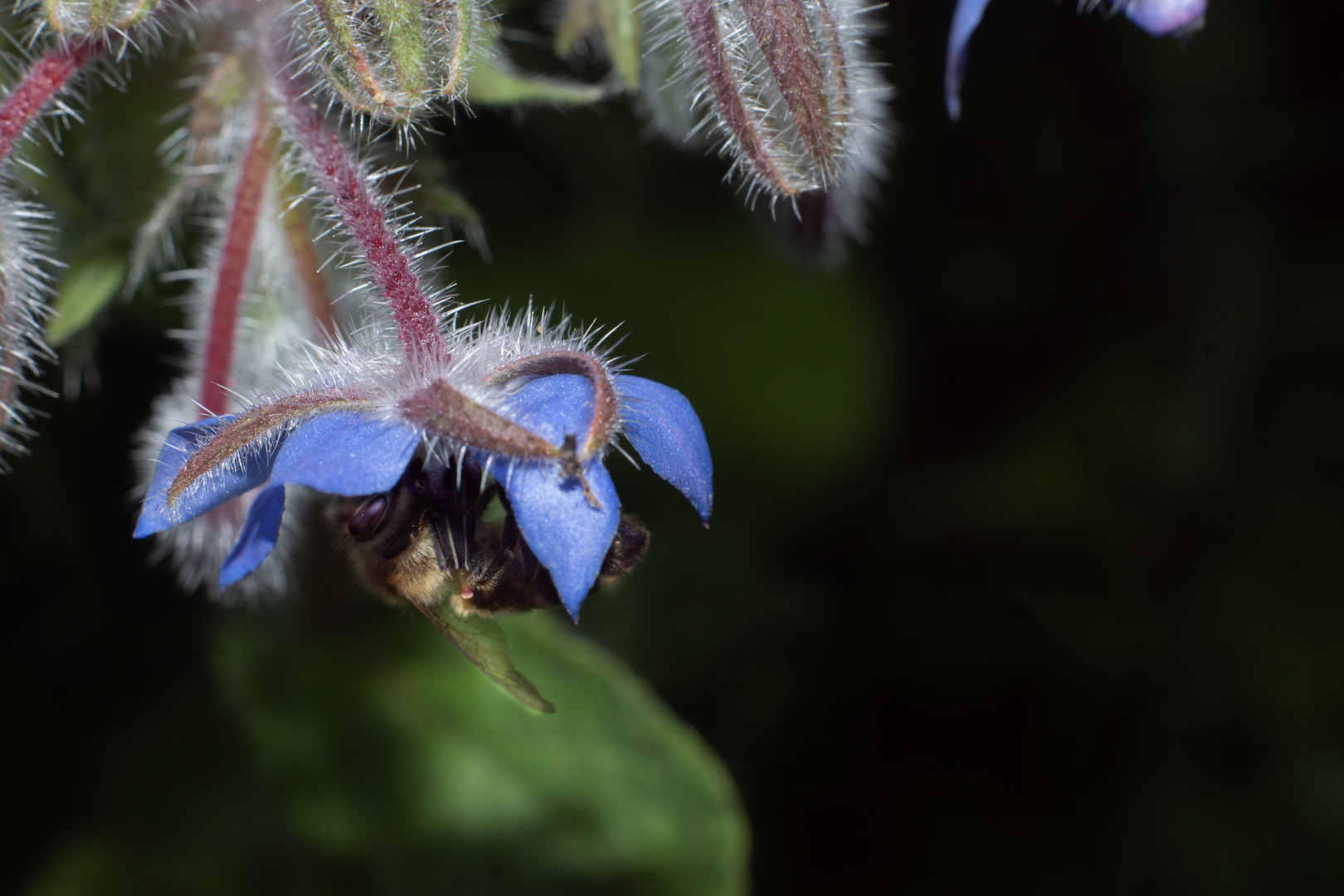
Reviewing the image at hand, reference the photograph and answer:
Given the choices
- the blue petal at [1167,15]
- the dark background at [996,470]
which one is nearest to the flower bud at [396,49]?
the blue petal at [1167,15]

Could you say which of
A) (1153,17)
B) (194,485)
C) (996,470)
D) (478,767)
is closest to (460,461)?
(194,485)

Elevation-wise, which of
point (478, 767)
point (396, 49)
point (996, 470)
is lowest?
point (996, 470)

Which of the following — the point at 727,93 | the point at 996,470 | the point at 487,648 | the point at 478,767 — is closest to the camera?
the point at 487,648

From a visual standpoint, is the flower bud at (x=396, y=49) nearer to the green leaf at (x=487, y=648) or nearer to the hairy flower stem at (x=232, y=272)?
the hairy flower stem at (x=232, y=272)

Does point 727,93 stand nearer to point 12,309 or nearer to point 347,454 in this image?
point 347,454

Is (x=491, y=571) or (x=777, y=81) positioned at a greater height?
(x=777, y=81)

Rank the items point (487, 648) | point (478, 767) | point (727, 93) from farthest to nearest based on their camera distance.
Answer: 1. point (478, 767)
2. point (727, 93)
3. point (487, 648)

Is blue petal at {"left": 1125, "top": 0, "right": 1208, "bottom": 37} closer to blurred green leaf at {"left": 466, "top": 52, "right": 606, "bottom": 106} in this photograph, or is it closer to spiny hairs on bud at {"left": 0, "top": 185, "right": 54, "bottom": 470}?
blurred green leaf at {"left": 466, "top": 52, "right": 606, "bottom": 106}
